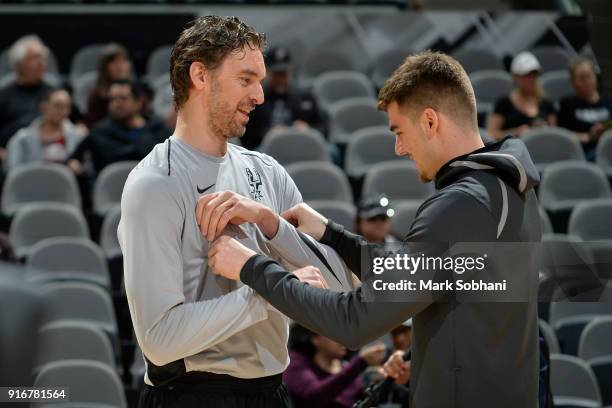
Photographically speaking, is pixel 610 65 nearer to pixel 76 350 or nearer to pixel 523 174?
pixel 76 350

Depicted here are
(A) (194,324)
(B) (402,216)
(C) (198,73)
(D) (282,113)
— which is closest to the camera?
(A) (194,324)

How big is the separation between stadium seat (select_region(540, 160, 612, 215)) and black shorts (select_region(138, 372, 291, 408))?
584 cm

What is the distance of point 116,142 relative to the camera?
8.70 m

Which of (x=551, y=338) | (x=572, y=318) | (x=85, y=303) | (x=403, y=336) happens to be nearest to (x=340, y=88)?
(x=572, y=318)

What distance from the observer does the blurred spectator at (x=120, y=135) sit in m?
8.59

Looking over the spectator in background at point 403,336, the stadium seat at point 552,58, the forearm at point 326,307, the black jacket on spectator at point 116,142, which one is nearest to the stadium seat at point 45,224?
the black jacket on spectator at point 116,142

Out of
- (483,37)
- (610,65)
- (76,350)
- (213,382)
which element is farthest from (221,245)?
(483,37)

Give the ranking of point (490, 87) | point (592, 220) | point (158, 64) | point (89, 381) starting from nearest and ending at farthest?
point (89, 381) < point (592, 220) < point (490, 87) < point (158, 64)

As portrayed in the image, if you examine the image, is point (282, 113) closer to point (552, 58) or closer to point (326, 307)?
point (552, 58)

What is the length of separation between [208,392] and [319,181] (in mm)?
5387

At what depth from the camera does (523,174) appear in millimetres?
2750

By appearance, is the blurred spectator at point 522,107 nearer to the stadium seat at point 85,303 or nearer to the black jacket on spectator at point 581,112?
the black jacket on spectator at point 581,112

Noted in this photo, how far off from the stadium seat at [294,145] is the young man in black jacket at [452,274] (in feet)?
19.4

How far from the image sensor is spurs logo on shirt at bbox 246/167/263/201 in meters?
3.16
